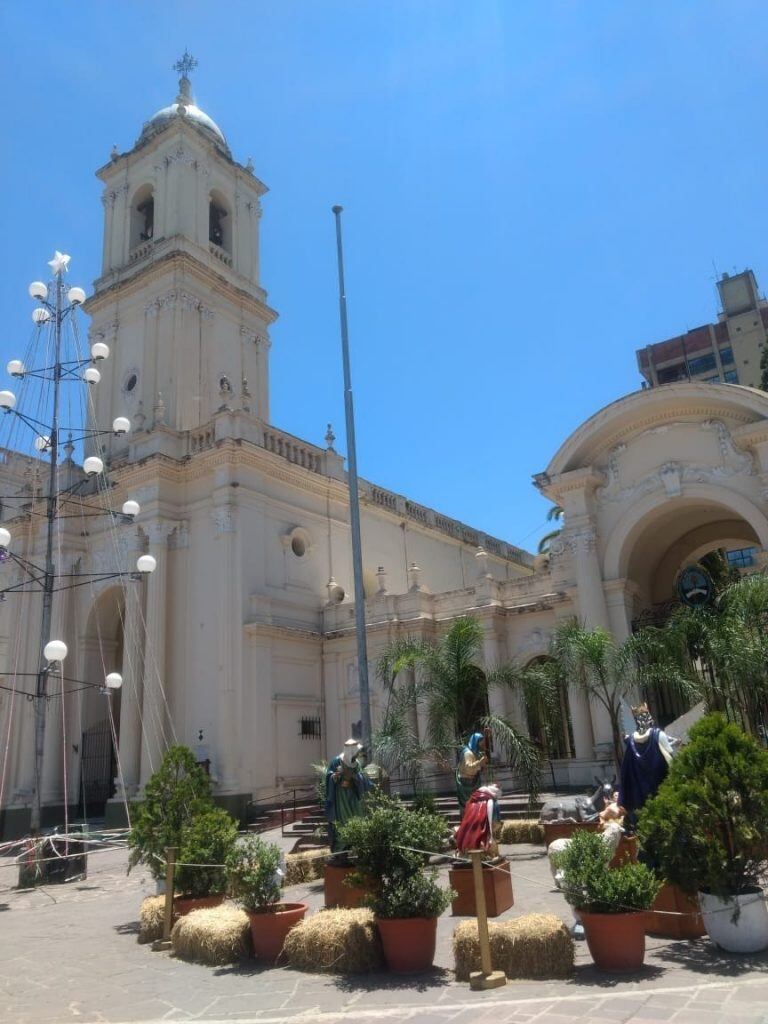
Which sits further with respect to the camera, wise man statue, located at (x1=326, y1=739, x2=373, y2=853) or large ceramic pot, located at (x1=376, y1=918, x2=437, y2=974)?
wise man statue, located at (x1=326, y1=739, x2=373, y2=853)

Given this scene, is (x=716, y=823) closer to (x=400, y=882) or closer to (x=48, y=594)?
(x=400, y=882)

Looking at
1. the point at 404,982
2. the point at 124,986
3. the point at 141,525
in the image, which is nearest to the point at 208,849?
the point at 124,986

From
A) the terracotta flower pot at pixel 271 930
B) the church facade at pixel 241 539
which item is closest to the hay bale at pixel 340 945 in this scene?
the terracotta flower pot at pixel 271 930

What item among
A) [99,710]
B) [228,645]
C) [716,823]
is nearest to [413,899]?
[716,823]

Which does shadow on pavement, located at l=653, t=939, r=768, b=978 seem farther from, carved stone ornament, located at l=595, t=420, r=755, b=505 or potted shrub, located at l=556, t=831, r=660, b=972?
carved stone ornament, located at l=595, t=420, r=755, b=505

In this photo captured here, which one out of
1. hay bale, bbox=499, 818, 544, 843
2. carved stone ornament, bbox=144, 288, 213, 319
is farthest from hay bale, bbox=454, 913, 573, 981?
carved stone ornament, bbox=144, 288, 213, 319

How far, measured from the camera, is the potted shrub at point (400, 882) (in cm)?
720

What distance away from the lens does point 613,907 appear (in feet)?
21.8

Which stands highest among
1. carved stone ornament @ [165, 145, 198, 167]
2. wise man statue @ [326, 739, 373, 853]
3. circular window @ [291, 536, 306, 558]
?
carved stone ornament @ [165, 145, 198, 167]

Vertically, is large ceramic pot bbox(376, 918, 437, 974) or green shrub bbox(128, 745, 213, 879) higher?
green shrub bbox(128, 745, 213, 879)

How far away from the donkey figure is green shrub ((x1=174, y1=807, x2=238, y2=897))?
517 cm

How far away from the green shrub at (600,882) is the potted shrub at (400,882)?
45.5 inches

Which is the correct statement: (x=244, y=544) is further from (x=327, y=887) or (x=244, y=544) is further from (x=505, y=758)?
(x=327, y=887)

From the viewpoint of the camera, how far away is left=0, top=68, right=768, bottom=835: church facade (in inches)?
791
